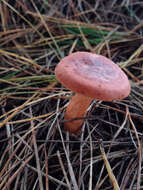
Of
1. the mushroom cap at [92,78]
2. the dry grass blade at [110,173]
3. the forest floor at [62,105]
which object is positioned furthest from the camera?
the forest floor at [62,105]

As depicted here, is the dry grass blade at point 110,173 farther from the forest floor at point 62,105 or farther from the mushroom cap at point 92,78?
the mushroom cap at point 92,78

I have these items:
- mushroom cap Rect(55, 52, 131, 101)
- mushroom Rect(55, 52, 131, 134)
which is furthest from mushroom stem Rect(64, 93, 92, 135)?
mushroom cap Rect(55, 52, 131, 101)

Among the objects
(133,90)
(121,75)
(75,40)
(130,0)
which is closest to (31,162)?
(121,75)

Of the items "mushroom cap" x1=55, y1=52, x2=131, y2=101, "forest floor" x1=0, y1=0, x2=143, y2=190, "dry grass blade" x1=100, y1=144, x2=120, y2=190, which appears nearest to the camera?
"mushroom cap" x1=55, y1=52, x2=131, y2=101

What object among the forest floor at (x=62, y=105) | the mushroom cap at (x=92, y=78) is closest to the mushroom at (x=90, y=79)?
the mushroom cap at (x=92, y=78)

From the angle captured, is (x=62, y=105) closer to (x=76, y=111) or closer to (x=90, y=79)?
(x=76, y=111)

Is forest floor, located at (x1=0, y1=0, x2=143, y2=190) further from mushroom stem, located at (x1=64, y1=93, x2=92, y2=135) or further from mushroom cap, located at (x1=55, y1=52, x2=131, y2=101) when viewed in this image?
mushroom cap, located at (x1=55, y1=52, x2=131, y2=101)
